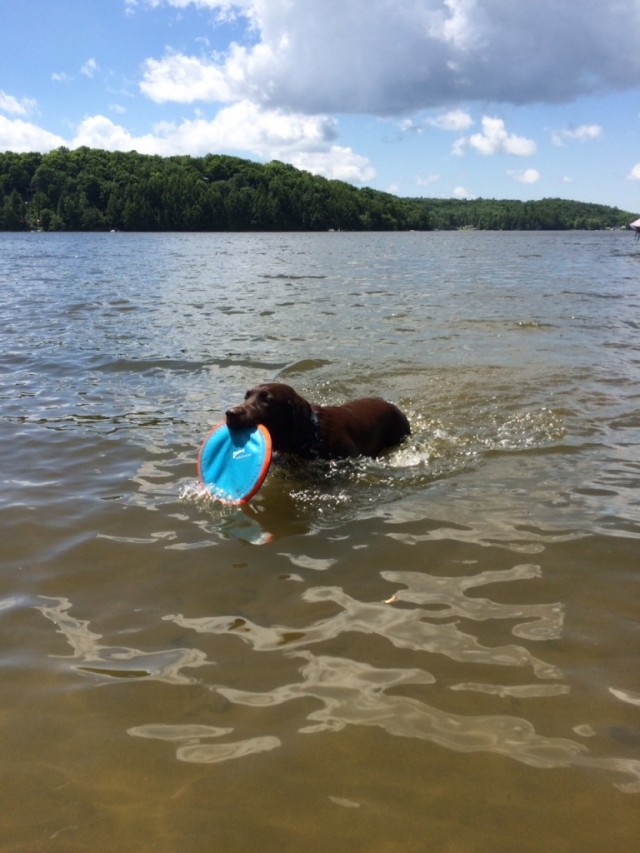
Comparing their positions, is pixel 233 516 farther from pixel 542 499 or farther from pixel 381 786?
pixel 381 786

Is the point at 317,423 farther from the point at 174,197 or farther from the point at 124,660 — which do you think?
the point at 174,197

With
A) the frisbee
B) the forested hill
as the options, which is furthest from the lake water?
the forested hill

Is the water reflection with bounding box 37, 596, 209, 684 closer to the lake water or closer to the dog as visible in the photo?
the lake water

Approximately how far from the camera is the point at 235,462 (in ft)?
17.9

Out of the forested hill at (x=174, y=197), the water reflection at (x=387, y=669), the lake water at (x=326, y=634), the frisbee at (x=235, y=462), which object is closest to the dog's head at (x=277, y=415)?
the frisbee at (x=235, y=462)

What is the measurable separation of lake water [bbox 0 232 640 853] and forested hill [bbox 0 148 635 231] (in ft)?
374

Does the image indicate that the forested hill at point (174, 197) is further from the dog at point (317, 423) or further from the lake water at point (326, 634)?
the lake water at point (326, 634)

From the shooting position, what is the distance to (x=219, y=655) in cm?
328

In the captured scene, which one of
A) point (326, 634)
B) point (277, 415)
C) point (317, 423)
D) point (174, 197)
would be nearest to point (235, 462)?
point (277, 415)

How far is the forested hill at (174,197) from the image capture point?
112m

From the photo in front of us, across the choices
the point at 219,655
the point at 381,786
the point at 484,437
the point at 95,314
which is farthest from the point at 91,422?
the point at 95,314

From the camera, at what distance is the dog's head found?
557cm

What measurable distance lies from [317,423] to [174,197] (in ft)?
394

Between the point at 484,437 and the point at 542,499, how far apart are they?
197 cm
